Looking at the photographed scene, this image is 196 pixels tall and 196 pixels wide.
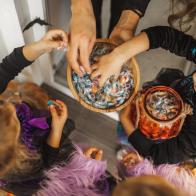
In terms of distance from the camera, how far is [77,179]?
0.85m

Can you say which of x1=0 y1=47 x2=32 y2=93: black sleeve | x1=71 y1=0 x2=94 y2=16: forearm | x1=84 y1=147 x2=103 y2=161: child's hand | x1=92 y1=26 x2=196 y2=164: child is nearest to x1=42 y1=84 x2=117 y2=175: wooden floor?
x1=84 y1=147 x2=103 y2=161: child's hand

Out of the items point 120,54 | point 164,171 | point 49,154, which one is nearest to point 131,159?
point 164,171

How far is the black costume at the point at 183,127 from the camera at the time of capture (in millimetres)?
818

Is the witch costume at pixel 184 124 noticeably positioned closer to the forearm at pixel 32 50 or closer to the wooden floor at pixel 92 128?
the forearm at pixel 32 50

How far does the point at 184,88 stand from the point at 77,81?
28 cm

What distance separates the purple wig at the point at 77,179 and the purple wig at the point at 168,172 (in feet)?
0.28

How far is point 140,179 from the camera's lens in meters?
0.65

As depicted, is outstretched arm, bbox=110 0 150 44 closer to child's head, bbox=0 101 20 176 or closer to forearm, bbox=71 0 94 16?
forearm, bbox=71 0 94 16

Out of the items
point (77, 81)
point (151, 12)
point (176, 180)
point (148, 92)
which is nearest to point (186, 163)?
point (176, 180)

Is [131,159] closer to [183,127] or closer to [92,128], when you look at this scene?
[183,127]

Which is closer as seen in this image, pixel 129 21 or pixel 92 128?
pixel 129 21

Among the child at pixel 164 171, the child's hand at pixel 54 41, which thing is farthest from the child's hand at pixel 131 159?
the child's hand at pixel 54 41

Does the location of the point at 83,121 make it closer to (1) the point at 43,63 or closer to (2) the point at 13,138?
(1) the point at 43,63

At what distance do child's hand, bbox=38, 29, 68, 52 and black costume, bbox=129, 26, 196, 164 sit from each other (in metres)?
0.20
